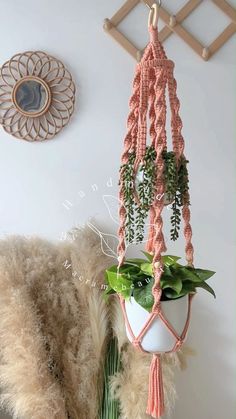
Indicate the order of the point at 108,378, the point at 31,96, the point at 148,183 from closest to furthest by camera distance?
the point at 148,183, the point at 108,378, the point at 31,96

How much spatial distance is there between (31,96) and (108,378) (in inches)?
29.6

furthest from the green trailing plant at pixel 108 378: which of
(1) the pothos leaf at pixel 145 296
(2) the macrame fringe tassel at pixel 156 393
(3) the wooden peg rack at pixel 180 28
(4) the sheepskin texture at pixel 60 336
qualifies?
(3) the wooden peg rack at pixel 180 28

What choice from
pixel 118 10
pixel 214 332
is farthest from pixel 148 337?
pixel 118 10

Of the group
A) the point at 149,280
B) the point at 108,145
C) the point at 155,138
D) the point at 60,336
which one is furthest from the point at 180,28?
the point at 60,336

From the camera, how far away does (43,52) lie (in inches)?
49.9

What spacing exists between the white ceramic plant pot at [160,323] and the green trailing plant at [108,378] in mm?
268

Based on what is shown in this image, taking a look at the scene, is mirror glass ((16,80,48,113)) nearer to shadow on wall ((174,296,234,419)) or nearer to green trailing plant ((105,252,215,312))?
green trailing plant ((105,252,215,312))

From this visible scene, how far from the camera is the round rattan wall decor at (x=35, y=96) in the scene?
49.5 inches

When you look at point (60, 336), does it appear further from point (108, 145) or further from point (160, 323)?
point (108, 145)

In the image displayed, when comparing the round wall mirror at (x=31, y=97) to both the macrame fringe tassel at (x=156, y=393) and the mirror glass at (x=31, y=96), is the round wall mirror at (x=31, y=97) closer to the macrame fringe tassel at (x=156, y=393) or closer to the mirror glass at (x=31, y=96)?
the mirror glass at (x=31, y=96)

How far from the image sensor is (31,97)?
4.14 feet

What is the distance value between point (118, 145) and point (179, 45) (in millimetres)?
322

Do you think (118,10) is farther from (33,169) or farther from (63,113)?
(33,169)

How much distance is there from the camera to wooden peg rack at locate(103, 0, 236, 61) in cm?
127
